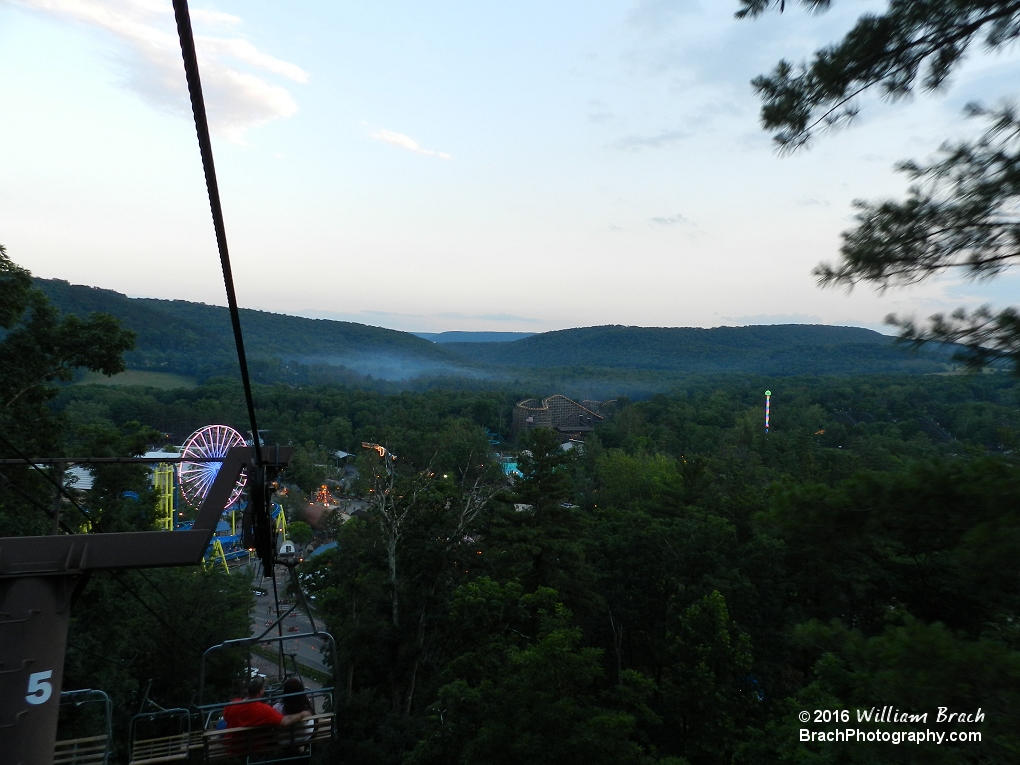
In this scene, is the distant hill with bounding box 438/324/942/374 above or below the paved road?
above

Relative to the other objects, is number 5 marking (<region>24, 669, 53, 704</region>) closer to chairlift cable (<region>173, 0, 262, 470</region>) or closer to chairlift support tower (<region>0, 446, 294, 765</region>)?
chairlift support tower (<region>0, 446, 294, 765</region>)

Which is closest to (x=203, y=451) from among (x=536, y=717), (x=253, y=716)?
(x=536, y=717)

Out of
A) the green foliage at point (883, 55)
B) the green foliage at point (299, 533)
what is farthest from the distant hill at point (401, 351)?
the green foliage at point (883, 55)

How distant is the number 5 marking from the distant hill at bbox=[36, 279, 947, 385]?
63.3 meters

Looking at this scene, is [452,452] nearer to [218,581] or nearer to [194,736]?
[218,581]

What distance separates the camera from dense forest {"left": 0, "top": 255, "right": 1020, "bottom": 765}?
13.2ft

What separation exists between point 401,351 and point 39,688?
566ft

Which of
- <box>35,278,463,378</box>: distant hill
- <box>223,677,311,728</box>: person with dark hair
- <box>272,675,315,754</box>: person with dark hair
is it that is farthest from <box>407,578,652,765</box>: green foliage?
<box>35,278,463,378</box>: distant hill

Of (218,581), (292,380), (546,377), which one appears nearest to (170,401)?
(292,380)

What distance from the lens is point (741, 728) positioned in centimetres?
1146

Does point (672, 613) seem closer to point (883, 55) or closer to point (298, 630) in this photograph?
point (883, 55)

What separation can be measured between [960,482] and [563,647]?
7524mm

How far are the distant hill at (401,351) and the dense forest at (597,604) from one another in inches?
1928

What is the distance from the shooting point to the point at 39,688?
2717 millimetres
